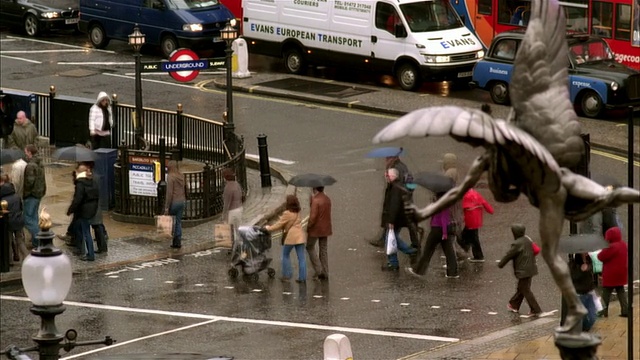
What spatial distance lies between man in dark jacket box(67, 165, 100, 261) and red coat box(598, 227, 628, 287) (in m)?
7.67

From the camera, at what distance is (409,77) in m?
33.4

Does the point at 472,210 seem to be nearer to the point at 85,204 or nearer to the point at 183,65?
the point at 85,204

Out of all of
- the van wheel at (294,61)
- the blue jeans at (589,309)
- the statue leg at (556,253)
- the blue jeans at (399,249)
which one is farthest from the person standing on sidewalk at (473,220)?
the van wheel at (294,61)

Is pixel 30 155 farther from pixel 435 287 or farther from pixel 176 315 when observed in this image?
pixel 435 287

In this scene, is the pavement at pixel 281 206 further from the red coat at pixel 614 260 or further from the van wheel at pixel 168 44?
the van wheel at pixel 168 44

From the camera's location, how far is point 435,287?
1928 cm

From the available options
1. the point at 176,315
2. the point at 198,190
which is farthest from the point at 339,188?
the point at 176,315

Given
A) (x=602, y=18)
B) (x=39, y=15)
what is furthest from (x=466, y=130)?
(x=39, y=15)

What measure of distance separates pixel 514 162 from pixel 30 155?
1668 cm

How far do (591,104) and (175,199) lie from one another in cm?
1141

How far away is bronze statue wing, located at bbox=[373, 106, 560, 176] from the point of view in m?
5.45

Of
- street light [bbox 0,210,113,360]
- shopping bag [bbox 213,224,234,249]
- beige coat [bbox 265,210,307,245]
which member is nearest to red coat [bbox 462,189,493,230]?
beige coat [bbox 265,210,307,245]

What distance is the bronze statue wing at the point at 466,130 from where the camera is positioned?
5449 millimetres

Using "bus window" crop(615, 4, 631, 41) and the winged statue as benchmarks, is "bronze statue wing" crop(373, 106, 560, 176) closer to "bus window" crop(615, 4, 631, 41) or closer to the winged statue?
the winged statue
